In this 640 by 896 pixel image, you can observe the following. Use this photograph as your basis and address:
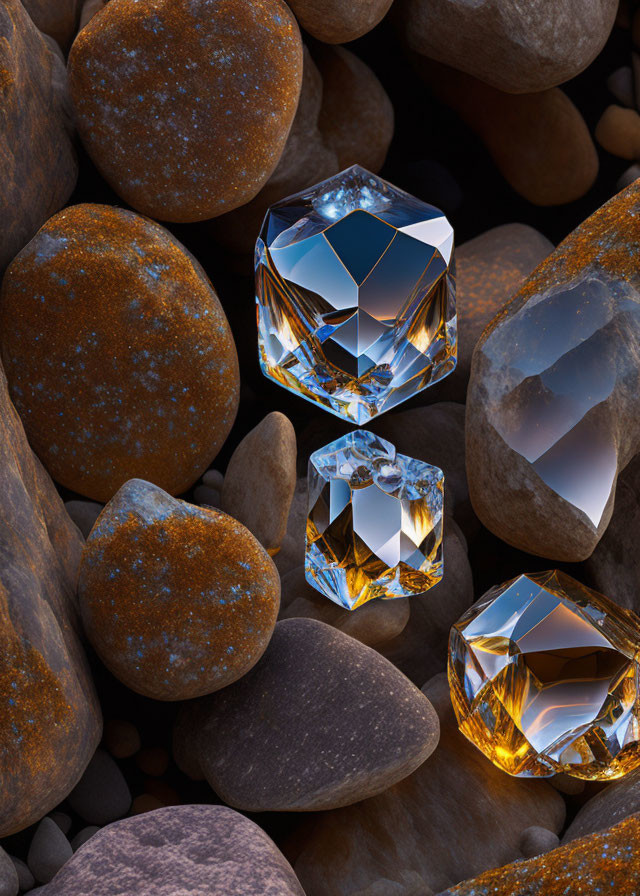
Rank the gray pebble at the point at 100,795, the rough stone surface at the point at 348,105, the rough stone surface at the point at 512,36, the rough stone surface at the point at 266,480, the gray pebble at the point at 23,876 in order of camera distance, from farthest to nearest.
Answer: the rough stone surface at the point at 348,105
the rough stone surface at the point at 512,36
the rough stone surface at the point at 266,480
the gray pebble at the point at 100,795
the gray pebble at the point at 23,876

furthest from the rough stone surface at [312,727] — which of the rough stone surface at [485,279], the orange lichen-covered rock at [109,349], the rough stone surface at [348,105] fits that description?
the rough stone surface at [348,105]

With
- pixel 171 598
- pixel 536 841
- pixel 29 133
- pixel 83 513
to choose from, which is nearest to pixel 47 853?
pixel 171 598

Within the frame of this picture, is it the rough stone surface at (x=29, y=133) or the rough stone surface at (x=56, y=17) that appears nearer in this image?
the rough stone surface at (x=29, y=133)

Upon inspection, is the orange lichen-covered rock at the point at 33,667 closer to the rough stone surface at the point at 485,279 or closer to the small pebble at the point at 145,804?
the small pebble at the point at 145,804

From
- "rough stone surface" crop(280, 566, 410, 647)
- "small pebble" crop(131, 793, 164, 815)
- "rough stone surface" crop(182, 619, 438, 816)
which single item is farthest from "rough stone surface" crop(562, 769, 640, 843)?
"small pebble" crop(131, 793, 164, 815)

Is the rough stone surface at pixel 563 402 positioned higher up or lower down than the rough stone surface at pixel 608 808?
higher up

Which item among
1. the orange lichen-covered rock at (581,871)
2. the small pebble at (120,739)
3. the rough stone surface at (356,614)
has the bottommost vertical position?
the small pebble at (120,739)

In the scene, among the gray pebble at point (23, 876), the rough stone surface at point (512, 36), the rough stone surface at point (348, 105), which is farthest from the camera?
the rough stone surface at point (348, 105)
